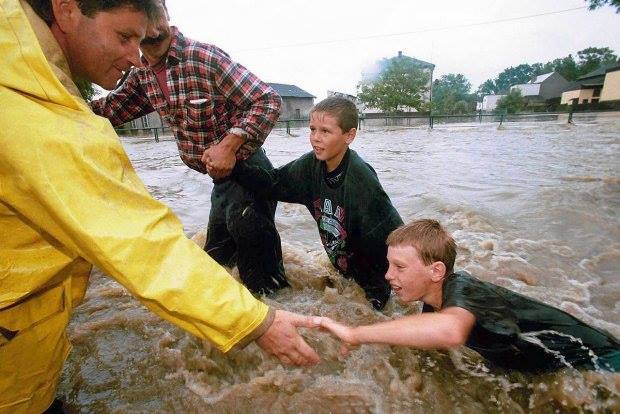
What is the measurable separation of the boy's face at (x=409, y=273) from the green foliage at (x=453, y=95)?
188 feet

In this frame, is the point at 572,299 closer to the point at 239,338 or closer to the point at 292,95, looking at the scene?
the point at 239,338

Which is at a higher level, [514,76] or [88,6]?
[514,76]

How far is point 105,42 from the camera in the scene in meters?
1.39

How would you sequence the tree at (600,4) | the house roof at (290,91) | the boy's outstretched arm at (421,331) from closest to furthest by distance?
the boy's outstretched arm at (421,331) < the tree at (600,4) < the house roof at (290,91)

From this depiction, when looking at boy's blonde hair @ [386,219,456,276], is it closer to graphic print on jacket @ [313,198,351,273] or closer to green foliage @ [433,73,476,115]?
graphic print on jacket @ [313,198,351,273]

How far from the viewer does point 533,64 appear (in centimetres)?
11419

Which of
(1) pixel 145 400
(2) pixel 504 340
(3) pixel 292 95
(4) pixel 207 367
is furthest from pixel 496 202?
(3) pixel 292 95

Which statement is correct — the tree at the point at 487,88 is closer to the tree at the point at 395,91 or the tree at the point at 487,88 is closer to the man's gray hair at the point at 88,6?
the tree at the point at 395,91

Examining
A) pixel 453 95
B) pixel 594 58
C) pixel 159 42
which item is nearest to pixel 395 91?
pixel 453 95

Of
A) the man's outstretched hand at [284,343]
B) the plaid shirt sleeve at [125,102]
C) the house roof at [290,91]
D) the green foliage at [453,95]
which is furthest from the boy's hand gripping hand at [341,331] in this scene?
the green foliage at [453,95]

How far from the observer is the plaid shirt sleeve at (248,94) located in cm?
262

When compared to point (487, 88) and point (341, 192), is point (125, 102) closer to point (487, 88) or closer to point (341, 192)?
point (341, 192)

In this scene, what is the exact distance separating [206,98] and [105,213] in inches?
70.6

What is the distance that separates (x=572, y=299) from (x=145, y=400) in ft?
10.7
